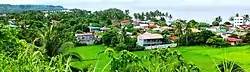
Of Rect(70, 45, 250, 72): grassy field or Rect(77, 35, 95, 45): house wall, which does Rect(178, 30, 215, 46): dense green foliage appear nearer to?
Rect(70, 45, 250, 72): grassy field

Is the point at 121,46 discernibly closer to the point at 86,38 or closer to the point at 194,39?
the point at 86,38

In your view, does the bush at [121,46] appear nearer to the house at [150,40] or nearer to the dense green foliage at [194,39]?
the house at [150,40]

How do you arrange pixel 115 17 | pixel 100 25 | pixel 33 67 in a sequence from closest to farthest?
pixel 33 67
pixel 100 25
pixel 115 17

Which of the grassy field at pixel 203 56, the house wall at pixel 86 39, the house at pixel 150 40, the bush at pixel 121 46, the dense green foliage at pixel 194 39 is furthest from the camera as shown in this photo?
the house wall at pixel 86 39

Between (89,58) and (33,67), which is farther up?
(33,67)

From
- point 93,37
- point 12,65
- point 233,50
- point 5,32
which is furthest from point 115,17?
point 12,65

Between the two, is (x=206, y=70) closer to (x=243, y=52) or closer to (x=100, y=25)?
(x=243, y=52)

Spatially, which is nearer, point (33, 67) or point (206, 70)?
point (33, 67)

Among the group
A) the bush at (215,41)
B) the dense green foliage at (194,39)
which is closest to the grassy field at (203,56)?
the bush at (215,41)

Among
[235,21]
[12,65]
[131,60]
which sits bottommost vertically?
[235,21]

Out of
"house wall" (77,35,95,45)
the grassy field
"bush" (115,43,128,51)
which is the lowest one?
"house wall" (77,35,95,45)

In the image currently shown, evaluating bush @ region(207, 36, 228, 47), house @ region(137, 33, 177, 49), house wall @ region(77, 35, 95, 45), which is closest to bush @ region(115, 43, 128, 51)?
house @ region(137, 33, 177, 49)
